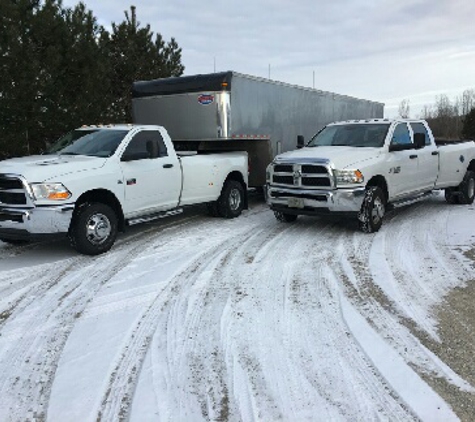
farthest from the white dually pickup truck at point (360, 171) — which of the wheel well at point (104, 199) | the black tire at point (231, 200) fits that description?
the wheel well at point (104, 199)

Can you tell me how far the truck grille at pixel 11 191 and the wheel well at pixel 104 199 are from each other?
2.44 feet

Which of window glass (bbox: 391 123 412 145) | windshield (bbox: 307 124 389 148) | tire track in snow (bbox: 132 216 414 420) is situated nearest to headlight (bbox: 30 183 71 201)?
tire track in snow (bbox: 132 216 414 420)

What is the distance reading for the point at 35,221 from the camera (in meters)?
6.66

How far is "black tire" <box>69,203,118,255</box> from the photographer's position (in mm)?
7016

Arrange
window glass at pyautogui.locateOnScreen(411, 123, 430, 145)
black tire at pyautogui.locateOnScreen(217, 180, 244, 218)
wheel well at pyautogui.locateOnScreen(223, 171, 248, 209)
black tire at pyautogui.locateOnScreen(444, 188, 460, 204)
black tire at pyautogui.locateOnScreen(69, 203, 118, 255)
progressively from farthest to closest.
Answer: black tire at pyautogui.locateOnScreen(444, 188, 460, 204) < wheel well at pyautogui.locateOnScreen(223, 171, 248, 209) < black tire at pyautogui.locateOnScreen(217, 180, 244, 218) < window glass at pyautogui.locateOnScreen(411, 123, 430, 145) < black tire at pyautogui.locateOnScreen(69, 203, 118, 255)

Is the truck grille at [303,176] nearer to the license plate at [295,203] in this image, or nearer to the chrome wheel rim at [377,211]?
the license plate at [295,203]

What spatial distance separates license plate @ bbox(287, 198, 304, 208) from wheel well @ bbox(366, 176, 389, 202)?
118 centimetres

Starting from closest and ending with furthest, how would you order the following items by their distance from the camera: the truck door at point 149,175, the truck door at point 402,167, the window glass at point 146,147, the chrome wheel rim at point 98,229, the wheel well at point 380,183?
the chrome wheel rim at point 98,229 → the truck door at point 149,175 → the window glass at point 146,147 → the wheel well at point 380,183 → the truck door at point 402,167

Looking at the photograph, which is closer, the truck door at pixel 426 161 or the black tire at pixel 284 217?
the black tire at pixel 284 217

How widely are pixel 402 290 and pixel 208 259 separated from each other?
2.65 meters

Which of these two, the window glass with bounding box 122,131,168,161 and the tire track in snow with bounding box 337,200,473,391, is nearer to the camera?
the tire track in snow with bounding box 337,200,473,391

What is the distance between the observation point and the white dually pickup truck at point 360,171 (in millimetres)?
8148

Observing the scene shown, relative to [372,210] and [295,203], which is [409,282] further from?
[295,203]

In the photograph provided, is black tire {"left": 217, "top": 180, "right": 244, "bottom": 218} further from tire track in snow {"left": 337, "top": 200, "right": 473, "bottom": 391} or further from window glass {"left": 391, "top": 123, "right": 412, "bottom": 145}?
window glass {"left": 391, "top": 123, "right": 412, "bottom": 145}
